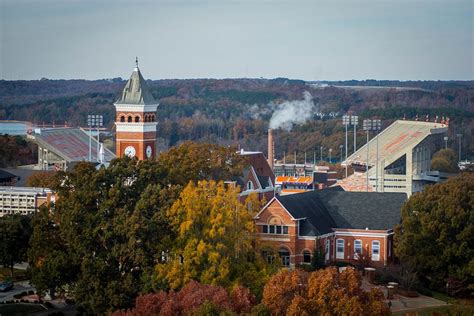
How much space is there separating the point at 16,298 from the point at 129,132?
18.3 meters

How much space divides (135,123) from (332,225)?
15.1 meters

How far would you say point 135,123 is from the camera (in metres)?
87.1

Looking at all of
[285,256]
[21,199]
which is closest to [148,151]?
[21,199]

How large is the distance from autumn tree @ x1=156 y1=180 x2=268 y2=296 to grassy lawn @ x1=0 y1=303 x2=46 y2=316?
8403mm

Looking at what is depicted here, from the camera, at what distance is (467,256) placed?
7538 centimetres

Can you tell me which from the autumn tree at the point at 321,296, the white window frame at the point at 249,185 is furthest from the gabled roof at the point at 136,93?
the autumn tree at the point at 321,296

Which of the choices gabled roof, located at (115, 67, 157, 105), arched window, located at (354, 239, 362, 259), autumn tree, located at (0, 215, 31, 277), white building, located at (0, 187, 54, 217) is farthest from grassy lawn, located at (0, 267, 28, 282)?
arched window, located at (354, 239, 362, 259)

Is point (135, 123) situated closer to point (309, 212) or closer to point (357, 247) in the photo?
point (309, 212)

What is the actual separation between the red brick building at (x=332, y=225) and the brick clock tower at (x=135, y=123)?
11.3 metres

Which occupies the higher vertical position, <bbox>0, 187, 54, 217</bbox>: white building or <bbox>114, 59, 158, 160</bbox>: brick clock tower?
<bbox>114, 59, 158, 160</bbox>: brick clock tower

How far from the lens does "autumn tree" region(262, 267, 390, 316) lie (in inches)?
2253

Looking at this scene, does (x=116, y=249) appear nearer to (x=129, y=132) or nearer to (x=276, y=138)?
(x=129, y=132)

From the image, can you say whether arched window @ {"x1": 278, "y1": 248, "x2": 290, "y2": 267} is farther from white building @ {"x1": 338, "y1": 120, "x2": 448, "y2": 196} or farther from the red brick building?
white building @ {"x1": 338, "y1": 120, "x2": 448, "y2": 196}

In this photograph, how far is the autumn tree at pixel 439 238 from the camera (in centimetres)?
7550
